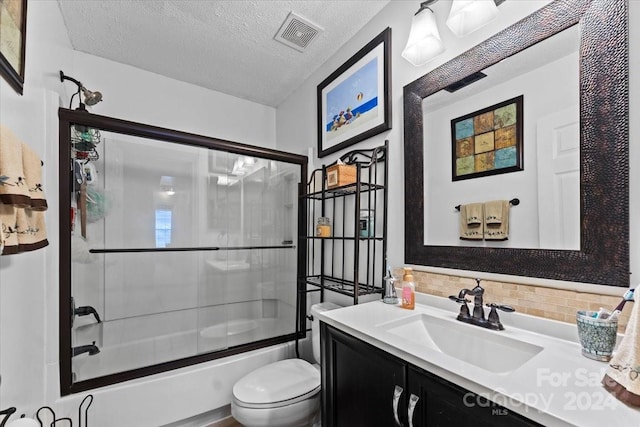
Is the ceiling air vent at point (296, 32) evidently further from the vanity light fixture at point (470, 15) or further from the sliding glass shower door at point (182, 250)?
the vanity light fixture at point (470, 15)

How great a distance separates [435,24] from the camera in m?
1.22

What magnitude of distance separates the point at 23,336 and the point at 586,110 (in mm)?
2058

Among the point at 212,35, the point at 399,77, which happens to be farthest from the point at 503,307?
the point at 212,35

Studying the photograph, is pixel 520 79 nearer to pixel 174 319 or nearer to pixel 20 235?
pixel 20 235

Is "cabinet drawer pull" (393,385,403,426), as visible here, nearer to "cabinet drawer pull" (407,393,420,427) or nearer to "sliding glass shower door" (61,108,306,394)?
"cabinet drawer pull" (407,393,420,427)

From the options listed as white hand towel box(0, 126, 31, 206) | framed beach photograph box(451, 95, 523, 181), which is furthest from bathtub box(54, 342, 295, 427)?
framed beach photograph box(451, 95, 523, 181)

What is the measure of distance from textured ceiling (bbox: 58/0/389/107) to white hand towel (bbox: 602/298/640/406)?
174cm

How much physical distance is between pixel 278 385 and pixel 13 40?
1.73 meters

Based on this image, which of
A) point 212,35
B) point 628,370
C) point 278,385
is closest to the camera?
point 628,370

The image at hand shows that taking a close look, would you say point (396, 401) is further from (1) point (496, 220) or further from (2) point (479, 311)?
(1) point (496, 220)

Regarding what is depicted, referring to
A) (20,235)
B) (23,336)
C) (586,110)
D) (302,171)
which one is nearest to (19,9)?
(20,235)

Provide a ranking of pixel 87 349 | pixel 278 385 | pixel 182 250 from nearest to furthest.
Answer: pixel 278 385 → pixel 87 349 → pixel 182 250

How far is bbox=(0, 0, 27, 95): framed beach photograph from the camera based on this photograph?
0.86 m

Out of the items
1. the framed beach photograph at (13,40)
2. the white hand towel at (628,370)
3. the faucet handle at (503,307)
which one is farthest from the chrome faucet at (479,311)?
the framed beach photograph at (13,40)
